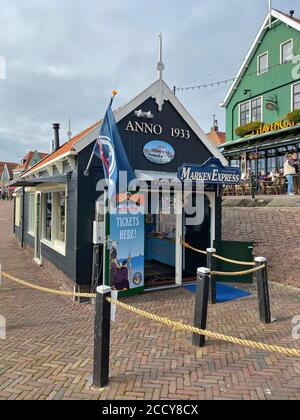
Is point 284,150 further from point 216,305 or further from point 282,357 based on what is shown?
point 282,357

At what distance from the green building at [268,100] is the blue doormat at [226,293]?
38.1 ft

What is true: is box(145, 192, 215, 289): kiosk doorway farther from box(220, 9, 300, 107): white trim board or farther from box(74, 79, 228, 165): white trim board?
box(220, 9, 300, 107): white trim board

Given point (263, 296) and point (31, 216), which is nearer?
point (263, 296)

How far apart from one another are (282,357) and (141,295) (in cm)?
325

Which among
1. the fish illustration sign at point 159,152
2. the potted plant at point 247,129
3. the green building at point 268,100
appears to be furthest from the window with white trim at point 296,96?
the fish illustration sign at point 159,152

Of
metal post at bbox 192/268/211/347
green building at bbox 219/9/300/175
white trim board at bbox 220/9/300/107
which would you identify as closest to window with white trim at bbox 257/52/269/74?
green building at bbox 219/9/300/175

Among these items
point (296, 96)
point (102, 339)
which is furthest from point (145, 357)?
point (296, 96)

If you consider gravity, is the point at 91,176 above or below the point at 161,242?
above

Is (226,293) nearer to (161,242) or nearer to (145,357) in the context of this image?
(161,242)

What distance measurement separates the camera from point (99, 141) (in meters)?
5.67

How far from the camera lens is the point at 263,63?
63.8 ft

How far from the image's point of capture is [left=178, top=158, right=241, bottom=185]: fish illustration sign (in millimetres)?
6254

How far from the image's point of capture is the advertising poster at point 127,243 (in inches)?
243

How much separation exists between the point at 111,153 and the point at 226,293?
12.9 feet
